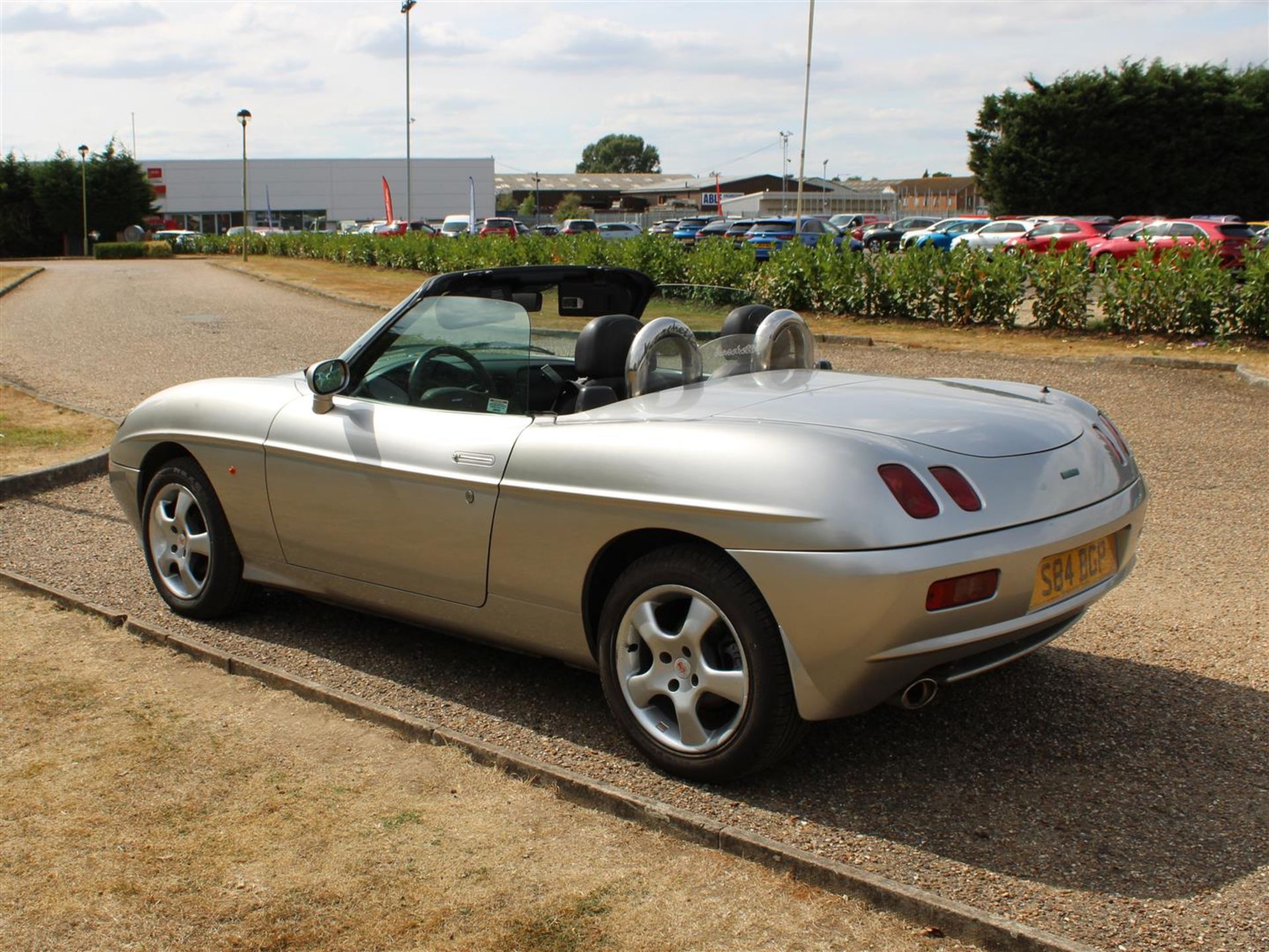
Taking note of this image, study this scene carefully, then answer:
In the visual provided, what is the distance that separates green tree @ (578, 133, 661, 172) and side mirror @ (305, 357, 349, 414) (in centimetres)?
19160

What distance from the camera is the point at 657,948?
285 cm

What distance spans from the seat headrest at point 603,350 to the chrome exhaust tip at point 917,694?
1.55 meters

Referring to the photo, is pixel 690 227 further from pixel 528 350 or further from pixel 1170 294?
pixel 528 350

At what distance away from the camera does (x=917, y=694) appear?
3.49 m

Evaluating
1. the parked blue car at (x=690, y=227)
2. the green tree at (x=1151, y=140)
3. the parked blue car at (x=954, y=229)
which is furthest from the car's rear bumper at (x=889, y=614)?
the green tree at (x=1151, y=140)

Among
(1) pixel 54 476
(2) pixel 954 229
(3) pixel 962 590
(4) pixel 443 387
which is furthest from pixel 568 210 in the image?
(3) pixel 962 590

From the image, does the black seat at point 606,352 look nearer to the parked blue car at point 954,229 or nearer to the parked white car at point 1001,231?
the parked white car at point 1001,231

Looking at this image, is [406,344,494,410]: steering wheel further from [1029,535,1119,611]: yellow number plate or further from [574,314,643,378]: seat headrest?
[1029,535,1119,611]: yellow number plate

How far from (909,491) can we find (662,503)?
70cm

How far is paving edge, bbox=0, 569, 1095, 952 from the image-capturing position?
2836 millimetres

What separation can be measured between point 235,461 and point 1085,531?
10.5 ft

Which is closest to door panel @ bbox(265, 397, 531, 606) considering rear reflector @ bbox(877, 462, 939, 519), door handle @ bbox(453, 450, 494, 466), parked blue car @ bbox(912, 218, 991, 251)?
door handle @ bbox(453, 450, 494, 466)

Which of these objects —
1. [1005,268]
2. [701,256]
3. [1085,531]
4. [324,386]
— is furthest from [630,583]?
[701,256]

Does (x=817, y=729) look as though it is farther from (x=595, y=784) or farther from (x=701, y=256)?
(x=701, y=256)
